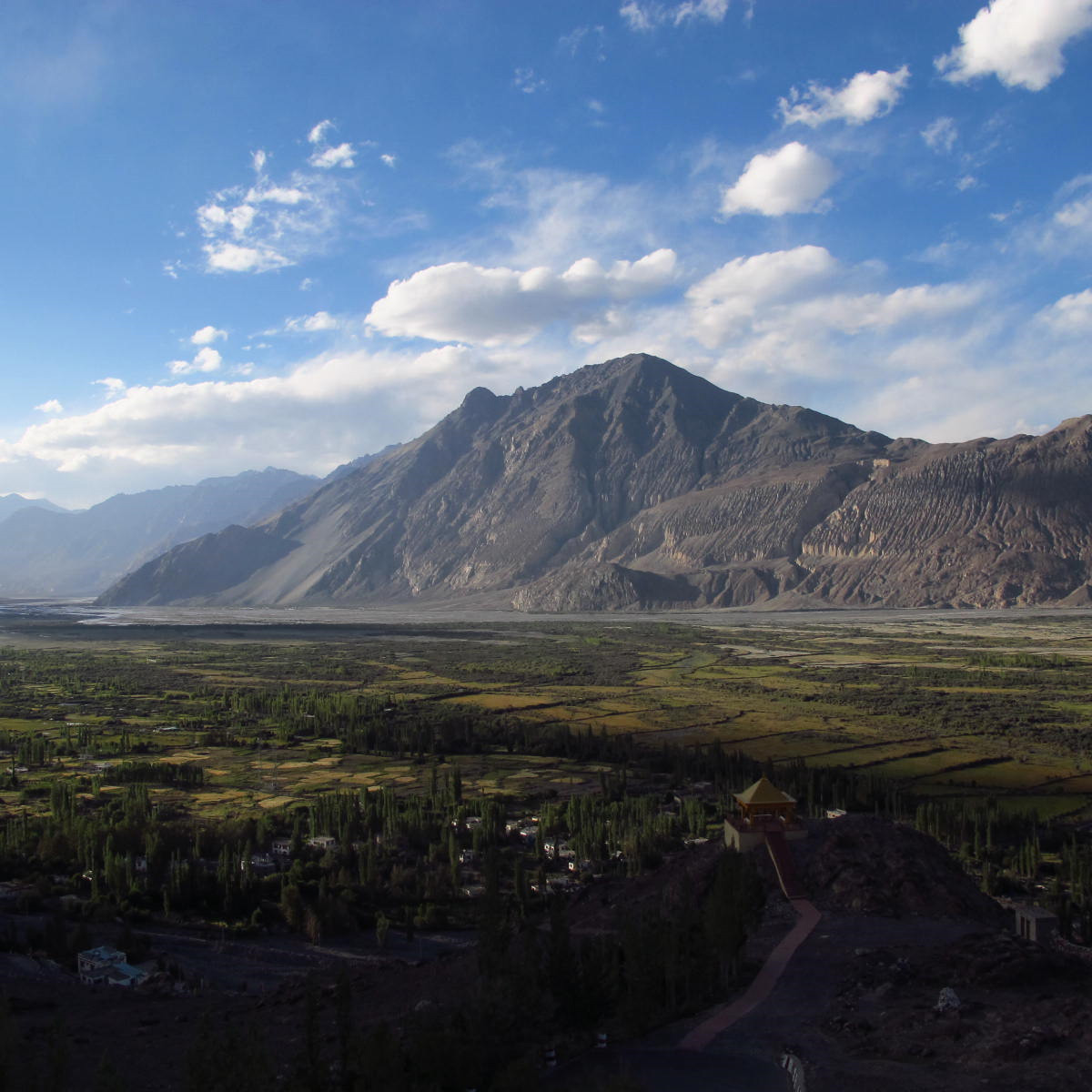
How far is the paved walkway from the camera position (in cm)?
2614

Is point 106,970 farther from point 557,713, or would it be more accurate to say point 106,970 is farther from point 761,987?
point 557,713

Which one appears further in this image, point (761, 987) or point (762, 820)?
point (762, 820)

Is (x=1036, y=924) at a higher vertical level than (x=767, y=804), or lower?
lower

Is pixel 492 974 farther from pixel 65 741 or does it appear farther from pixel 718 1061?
pixel 65 741

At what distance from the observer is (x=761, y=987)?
95.0 feet

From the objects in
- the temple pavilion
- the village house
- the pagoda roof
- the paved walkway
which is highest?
the pagoda roof

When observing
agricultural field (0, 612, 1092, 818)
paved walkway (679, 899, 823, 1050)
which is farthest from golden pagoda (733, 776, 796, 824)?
agricultural field (0, 612, 1092, 818)

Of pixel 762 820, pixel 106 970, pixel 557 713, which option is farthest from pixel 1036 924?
pixel 557 713

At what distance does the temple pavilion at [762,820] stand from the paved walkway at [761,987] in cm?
416

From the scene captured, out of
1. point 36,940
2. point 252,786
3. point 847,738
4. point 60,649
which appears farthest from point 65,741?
point 60,649

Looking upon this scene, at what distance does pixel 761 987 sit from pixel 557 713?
75061 millimetres

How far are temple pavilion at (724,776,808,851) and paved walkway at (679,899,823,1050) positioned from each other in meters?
4.16

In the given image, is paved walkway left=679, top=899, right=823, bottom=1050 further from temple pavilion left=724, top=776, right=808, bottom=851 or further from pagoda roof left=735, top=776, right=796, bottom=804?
pagoda roof left=735, top=776, right=796, bottom=804

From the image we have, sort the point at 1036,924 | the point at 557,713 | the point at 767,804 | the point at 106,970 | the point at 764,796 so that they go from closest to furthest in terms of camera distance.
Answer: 1. the point at 1036,924
2. the point at 106,970
3. the point at 767,804
4. the point at 764,796
5. the point at 557,713
